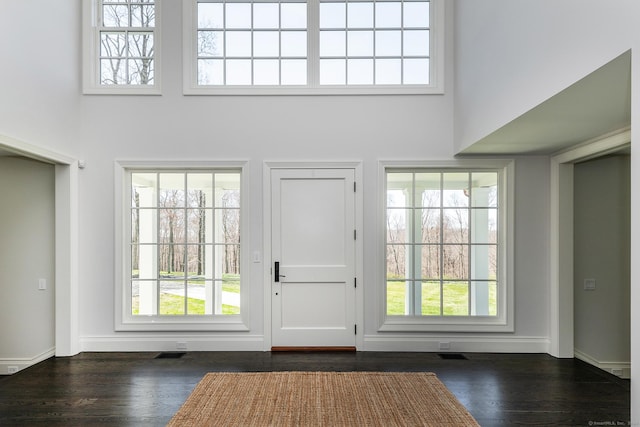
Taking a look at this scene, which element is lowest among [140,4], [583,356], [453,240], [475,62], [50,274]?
[583,356]

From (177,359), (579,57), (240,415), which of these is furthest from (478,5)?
(177,359)

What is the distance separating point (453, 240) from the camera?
4.39m

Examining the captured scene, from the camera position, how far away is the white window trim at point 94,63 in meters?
4.25

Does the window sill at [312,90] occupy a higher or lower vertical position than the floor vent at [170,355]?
higher

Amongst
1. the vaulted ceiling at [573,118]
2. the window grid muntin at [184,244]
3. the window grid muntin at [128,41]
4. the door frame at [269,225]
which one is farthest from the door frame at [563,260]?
the window grid muntin at [128,41]

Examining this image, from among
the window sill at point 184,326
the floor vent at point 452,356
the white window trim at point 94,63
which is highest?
the white window trim at point 94,63

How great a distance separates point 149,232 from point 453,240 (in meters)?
3.41

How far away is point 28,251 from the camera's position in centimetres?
418

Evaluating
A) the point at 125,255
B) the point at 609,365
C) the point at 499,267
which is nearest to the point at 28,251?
the point at 125,255

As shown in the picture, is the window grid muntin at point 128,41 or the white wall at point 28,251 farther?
the window grid muntin at point 128,41

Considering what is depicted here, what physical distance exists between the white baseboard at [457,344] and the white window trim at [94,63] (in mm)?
3644

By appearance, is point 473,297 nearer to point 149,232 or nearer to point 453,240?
point 453,240

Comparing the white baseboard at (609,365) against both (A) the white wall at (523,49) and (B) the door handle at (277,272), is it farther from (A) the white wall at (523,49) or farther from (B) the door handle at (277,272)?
(B) the door handle at (277,272)

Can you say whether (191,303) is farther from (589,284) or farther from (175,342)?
(589,284)
